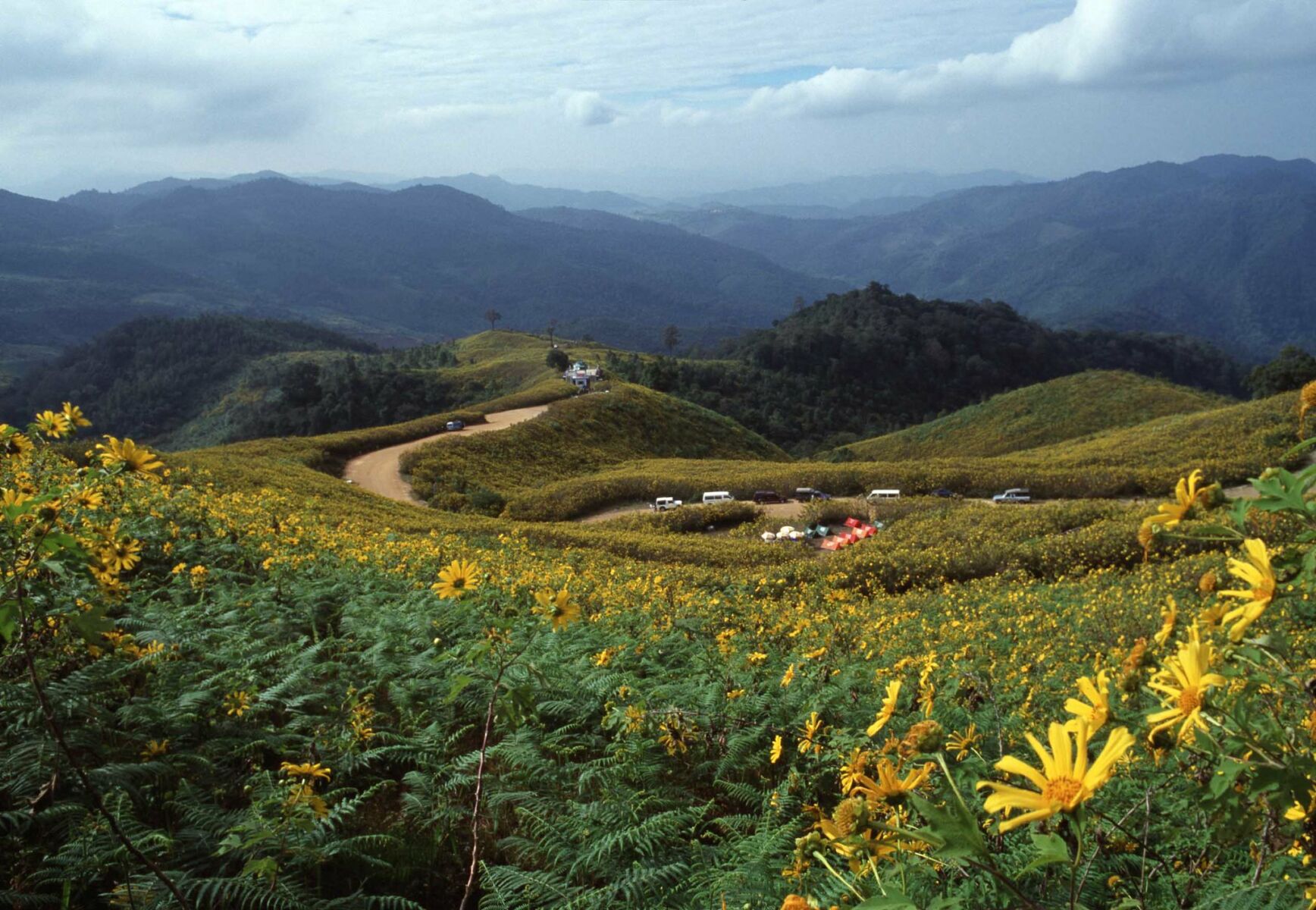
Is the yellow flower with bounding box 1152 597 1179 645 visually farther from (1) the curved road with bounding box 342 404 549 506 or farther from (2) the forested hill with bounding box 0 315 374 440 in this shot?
(2) the forested hill with bounding box 0 315 374 440

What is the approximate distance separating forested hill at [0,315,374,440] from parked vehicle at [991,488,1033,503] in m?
99.4

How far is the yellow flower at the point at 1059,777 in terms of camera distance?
45.4 inches

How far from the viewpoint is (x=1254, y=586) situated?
1.49m

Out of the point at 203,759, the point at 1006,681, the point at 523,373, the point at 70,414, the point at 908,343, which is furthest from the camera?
the point at 908,343

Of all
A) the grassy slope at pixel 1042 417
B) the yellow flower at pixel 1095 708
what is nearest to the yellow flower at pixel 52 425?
the yellow flower at pixel 1095 708

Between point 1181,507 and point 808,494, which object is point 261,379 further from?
point 1181,507

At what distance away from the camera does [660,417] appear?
135ft

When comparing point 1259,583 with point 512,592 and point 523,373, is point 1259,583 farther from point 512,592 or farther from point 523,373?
point 523,373

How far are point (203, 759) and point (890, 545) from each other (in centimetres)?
1435

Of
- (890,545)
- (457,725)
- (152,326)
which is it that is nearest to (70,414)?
(457,725)

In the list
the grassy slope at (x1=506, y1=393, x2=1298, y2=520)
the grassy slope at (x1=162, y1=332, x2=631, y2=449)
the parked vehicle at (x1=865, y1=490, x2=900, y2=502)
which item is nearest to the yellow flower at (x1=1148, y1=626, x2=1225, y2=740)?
the parked vehicle at (x1=865, y1=490, x2=900, y2=502)

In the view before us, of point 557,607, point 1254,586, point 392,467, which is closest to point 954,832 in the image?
point 1254,586

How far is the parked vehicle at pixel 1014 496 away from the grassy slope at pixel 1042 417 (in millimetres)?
23443

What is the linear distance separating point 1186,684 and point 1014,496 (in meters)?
22.4
